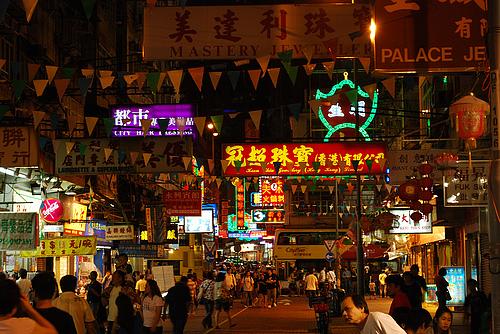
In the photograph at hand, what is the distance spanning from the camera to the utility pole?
8.98 m

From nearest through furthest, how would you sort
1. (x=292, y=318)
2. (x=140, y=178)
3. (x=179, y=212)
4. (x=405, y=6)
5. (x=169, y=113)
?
(x=405, y=6)
(x=169, y=113)
(x=292, y=318)
(x=179, y=212)
(x=140, y=178)

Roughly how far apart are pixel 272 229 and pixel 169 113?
47727 mm

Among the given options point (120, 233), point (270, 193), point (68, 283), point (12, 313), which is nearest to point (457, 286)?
point (120, 233)

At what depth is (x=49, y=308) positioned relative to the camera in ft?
26.1

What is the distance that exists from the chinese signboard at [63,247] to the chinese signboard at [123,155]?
12.7 ft

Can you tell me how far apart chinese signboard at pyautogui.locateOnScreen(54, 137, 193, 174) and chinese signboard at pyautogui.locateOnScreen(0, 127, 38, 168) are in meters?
2.32

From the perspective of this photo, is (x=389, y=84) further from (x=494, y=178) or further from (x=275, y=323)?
(x=275, y=323)

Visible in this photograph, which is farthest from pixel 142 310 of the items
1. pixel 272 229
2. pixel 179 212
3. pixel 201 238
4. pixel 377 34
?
pixel 272 229

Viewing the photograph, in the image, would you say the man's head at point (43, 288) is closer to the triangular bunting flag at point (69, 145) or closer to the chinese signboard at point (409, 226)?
the triangular bunting flag at point (69, 145)

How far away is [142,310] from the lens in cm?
1642

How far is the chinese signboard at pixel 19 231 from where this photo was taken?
2316 centimetres

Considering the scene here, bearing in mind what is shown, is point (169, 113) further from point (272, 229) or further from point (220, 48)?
point (272, 229)

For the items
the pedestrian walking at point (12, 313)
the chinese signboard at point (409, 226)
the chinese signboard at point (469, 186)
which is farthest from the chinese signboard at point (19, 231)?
the pedestrian walking at point (12, 313)

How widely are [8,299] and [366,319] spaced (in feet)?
10.3
